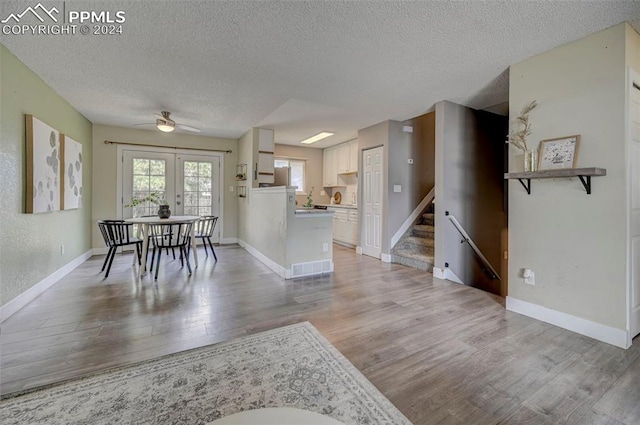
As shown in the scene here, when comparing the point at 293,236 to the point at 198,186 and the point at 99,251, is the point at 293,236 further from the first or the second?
the point at 99,251

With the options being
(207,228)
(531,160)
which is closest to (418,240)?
(531,160)

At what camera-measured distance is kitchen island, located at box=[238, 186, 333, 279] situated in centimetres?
378

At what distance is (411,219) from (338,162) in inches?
102

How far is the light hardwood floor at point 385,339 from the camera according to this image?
59.7 inches

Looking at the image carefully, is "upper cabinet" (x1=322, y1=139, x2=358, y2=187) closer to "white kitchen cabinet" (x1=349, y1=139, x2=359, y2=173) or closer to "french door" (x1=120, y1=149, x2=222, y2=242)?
"white kitchen cabinet" (x1=349, y1=139, x2=359, y2=173)

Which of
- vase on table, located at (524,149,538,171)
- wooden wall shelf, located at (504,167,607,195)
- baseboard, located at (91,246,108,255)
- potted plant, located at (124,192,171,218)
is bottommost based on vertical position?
baseboard, located at (91,246,108,255)

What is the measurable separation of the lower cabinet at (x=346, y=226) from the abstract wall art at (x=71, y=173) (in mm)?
4527

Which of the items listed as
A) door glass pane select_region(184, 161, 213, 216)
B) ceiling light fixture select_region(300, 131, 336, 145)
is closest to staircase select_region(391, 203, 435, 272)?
ceiling light fixture select_region(300, 131, 336, 145)

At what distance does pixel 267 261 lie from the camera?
4.41 m

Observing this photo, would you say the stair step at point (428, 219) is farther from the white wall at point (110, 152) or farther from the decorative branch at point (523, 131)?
A: the white wall at point (110, 152)

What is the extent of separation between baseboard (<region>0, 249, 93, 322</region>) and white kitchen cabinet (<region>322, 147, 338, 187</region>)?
5.34 meters

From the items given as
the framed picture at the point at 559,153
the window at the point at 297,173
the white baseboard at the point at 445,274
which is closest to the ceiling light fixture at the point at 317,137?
the window at the point at 297,173

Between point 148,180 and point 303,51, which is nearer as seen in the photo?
point 303,51

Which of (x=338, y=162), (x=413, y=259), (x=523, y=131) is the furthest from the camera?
(x=338, y=162)
